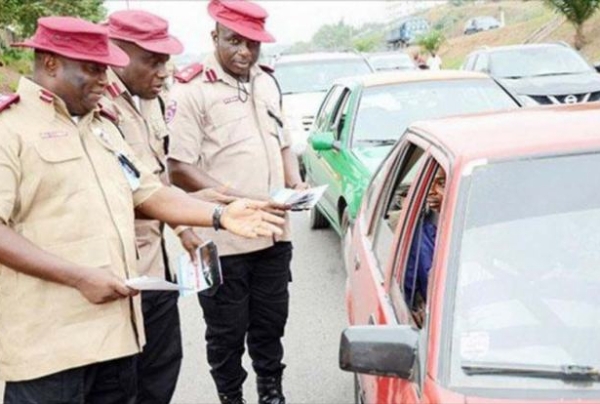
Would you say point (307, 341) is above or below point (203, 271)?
below

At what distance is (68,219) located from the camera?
85.4 inches

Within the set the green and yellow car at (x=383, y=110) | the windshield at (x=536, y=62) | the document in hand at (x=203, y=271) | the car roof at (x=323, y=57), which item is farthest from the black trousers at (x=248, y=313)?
the windshield at (x=536, y=62)

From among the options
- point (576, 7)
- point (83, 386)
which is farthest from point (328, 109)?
point (576, 7)

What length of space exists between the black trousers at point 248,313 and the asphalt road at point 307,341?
1.18 ft

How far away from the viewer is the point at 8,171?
6.67 ft

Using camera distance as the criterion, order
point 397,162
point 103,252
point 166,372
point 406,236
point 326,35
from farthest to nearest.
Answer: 1. point 326,35
2. point 397,162
3. point 166,372
4. point 406,236
5. point 103,252

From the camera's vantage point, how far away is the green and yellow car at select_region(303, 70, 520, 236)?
5359 mm

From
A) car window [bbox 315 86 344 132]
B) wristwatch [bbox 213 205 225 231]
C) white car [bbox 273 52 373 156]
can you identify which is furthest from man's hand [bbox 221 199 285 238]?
white car [bbox 273 52 373 156]

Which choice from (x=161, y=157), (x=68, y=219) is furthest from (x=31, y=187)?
(x=161, y=157)

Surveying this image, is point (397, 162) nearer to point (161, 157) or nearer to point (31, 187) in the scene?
point (161, 157)

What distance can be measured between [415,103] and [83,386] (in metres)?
3.90

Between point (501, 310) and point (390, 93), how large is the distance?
407 cm

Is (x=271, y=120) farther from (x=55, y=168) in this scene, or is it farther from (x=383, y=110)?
(x=383, y=110)

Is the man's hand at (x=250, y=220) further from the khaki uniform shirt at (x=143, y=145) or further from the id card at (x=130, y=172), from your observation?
the khaki uniform shirt at (x=143, y=145)
